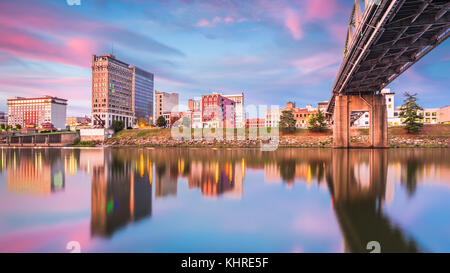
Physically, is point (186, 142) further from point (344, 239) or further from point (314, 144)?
point (344, 239)

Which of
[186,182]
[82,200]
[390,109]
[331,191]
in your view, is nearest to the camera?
[82,200]

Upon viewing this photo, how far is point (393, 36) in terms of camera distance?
21.2 m

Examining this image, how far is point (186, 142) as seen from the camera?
171ft

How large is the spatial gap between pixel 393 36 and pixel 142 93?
470 ft

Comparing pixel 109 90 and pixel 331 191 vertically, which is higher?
pixel 109 90

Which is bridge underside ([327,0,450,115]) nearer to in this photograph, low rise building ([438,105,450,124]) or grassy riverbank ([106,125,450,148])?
grassy riverbank ([106,125,450,148])

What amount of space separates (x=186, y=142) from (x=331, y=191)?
45.5 meters

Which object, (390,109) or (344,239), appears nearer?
(344,239)

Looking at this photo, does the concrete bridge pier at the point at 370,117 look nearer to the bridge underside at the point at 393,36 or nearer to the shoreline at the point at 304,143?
the shoreline at the point at 304,143

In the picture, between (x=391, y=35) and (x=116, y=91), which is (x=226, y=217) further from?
(x=116, y=91)

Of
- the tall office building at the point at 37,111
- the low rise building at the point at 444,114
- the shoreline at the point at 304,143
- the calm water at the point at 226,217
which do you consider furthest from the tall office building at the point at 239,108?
the tall office building at the point at 37,111

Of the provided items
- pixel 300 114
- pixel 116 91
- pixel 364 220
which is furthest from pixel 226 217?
pixel 116 91

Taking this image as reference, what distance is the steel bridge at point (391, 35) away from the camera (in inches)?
653
